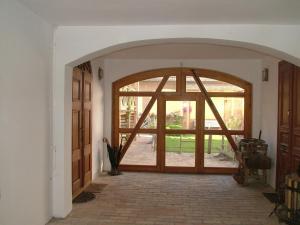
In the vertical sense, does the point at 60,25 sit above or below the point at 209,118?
above

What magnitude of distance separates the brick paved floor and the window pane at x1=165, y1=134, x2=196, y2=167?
2.00 ft

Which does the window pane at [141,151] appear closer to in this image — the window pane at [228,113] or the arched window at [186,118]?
the arched window at [186,118]

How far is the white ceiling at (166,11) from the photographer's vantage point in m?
3.15

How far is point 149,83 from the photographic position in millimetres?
7230

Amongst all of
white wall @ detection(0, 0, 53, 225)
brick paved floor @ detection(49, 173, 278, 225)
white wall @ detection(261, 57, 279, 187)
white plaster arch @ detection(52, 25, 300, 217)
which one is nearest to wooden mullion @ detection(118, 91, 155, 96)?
brick paved floor @ detection(49, 173, 278, 225)

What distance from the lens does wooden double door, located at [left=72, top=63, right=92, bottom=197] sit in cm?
516

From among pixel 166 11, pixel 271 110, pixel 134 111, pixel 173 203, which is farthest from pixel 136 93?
pixel 166 11

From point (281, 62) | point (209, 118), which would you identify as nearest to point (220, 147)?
point (209, 118)

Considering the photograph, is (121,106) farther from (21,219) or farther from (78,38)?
(21,219)

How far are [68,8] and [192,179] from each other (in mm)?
4464

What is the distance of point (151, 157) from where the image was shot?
286 inches

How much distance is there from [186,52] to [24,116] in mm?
3619

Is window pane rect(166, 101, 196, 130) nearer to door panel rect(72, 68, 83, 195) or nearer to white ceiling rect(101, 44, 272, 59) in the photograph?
white ceiling rect(101, 44, 272, 59)

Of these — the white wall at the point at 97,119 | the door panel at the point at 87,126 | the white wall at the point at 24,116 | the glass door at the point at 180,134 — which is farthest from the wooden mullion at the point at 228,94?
the white wall at the point at 24,116
